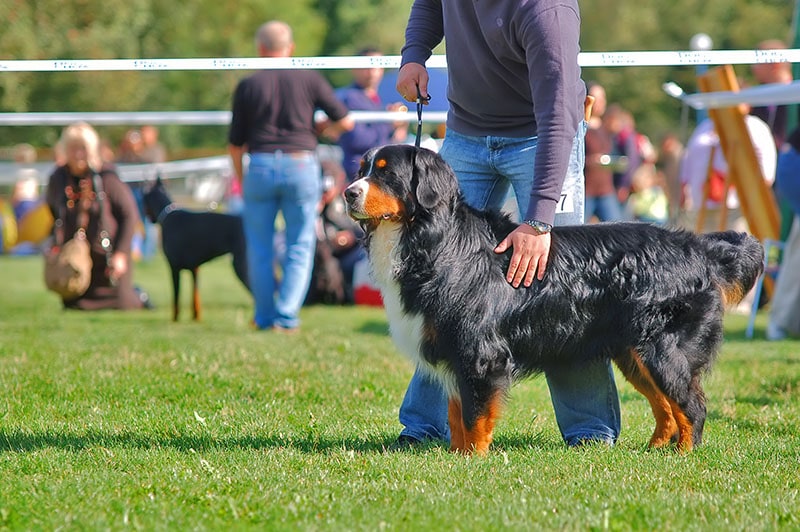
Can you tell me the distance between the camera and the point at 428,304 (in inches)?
163

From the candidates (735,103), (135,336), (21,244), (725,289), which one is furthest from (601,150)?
(21,244)

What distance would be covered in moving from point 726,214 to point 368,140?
371cm

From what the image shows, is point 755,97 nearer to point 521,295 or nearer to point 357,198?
point 521,295

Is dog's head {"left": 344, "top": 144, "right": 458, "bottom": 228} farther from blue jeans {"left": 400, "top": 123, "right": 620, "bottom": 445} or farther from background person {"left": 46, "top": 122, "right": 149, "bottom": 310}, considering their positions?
background person {"left": 46, "top": 122, "right": 149, "bottom": 310}

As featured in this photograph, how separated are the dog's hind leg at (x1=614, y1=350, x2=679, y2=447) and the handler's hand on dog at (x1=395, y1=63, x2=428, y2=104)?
1451 mm

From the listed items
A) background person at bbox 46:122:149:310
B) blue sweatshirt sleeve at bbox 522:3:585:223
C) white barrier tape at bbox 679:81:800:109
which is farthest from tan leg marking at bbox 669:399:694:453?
background person at bbox 46:122:149:310

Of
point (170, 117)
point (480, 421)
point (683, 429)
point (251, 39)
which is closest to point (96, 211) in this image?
point (170, 117)

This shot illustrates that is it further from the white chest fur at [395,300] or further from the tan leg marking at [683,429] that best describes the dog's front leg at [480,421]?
the tan leg marking at [683,429]

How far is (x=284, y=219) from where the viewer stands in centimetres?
892

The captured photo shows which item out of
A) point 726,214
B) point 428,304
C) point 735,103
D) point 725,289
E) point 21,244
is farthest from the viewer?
point 21,244

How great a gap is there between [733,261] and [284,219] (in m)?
5.14

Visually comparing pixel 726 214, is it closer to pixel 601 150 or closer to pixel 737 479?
pixel 601 150

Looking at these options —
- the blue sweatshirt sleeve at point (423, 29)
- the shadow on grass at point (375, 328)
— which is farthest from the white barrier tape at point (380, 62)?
the shadow on grass at point (375, 328)

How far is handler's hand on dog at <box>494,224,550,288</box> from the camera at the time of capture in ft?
13.5
